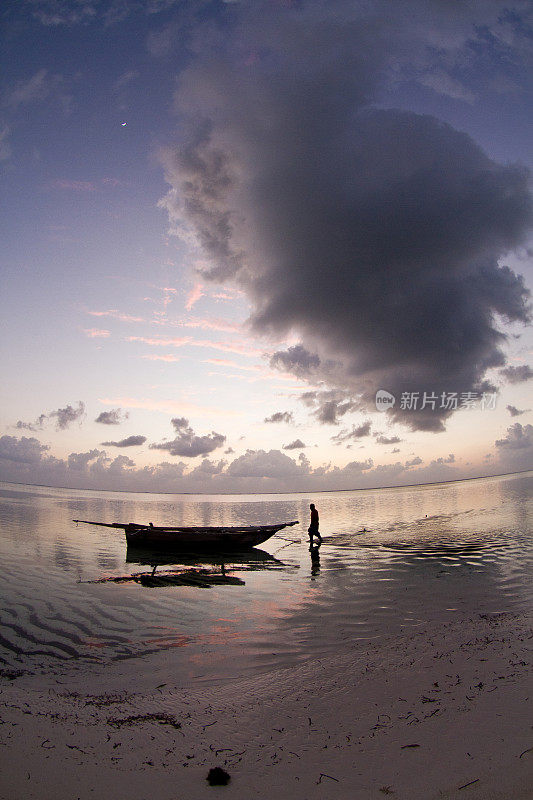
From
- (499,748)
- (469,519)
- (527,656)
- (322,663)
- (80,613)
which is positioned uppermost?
(499,748)

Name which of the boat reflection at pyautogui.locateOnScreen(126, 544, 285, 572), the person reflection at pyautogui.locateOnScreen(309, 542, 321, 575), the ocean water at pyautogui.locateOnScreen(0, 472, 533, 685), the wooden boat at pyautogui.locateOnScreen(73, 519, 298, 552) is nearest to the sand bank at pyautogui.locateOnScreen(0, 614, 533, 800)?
the ocean water at pyautogui.locateOnScreen(0, 472, 533, 685)

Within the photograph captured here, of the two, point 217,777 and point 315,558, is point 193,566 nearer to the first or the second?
point 315,558

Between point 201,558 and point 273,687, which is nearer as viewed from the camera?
point 273,687

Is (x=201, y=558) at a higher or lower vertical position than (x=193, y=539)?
lower

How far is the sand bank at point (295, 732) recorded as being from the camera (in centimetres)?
480

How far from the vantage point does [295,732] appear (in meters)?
6.18

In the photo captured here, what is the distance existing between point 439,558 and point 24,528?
41.5m

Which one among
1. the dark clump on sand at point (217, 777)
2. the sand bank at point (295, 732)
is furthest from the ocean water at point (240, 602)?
the dark clump on sand at point (217, 777)

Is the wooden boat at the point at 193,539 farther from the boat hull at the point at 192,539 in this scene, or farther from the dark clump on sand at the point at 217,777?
the dark clump on sand at the point at 217,777

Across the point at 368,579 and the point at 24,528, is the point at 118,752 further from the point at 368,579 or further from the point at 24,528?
the point at 24,528

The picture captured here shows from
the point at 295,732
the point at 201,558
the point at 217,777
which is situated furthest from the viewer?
the point at 201,558

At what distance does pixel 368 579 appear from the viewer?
18703 millimetres

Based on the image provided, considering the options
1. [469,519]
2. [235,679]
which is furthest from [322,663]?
[469,519]

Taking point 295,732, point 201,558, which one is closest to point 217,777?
point 295,732
